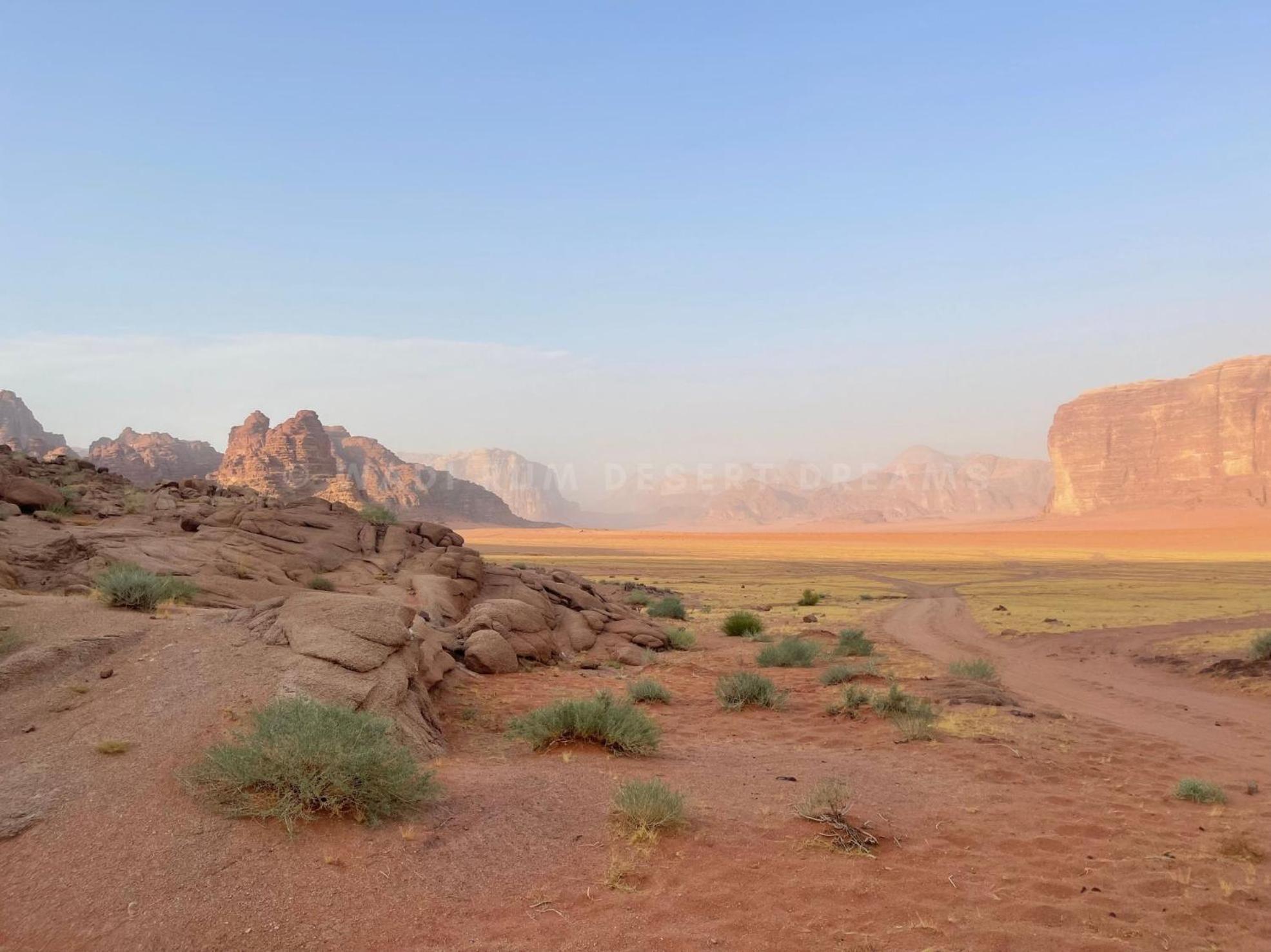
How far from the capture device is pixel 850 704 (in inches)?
468

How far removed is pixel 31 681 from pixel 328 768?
408cm

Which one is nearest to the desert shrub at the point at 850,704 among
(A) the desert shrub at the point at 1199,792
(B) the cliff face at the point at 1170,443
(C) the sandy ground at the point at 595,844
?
(C) the sandy ground at the point at 595,844

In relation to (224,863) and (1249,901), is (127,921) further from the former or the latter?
(1249,901)

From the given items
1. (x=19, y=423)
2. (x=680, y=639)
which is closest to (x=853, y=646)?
(x=680, y=639)

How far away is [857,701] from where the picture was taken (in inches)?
471

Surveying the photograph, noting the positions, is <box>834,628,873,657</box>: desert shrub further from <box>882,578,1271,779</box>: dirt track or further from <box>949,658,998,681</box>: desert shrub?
<box>949,658,998,681</box>: desert shrub

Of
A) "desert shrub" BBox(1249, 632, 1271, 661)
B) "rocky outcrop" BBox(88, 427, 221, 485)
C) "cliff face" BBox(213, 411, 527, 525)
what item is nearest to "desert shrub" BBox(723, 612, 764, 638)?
"desert shrub" BBox(1249, 632, 1271, 661)

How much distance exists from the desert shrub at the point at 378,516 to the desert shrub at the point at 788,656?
11.8 meters

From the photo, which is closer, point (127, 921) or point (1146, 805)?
point (127, 921)

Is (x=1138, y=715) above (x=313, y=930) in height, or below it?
below

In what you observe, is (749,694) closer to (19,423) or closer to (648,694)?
(648,694)

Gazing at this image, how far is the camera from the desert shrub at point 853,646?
1811 centimetres

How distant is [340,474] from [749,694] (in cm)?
13897

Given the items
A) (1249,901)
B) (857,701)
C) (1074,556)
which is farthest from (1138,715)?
(1074,556)
